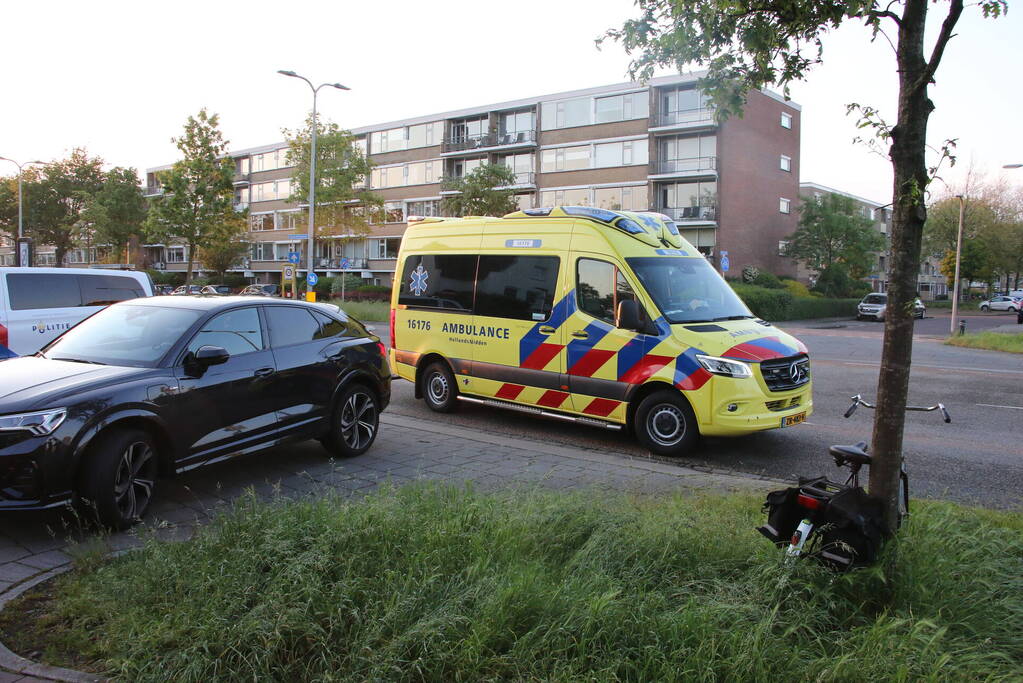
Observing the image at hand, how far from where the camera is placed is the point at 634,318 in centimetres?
711

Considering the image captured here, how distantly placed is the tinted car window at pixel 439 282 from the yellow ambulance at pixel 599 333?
0.08 feet

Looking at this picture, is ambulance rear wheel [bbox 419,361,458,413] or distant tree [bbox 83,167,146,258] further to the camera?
distant tree [bbox 83,167,146,258]

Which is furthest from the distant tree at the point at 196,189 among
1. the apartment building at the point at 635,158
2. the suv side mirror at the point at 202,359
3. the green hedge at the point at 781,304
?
the suv side mirror at the point at 202,359

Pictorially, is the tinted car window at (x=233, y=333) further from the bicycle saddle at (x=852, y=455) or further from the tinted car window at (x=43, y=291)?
the tinted car window at (x=43, y=291)

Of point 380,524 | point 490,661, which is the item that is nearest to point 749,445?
point 380,524

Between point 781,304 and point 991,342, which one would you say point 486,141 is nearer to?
point 781,304

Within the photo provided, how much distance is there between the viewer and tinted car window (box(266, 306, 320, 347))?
6.25 m

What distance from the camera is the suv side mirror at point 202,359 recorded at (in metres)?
5.19

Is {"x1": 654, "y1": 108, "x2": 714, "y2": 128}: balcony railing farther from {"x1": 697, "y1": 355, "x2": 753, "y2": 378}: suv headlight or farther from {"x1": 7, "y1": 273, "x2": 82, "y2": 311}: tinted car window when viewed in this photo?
{"x1": 697, "y1": 355, "x2": 753, "y2": 378}: suv headlight

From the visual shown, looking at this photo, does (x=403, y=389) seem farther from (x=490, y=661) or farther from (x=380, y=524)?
(x=490, y=661)

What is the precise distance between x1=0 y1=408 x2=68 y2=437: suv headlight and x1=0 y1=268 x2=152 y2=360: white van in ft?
17.4

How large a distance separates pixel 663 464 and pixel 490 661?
4.46 metres

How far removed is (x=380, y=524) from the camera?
3764 mm

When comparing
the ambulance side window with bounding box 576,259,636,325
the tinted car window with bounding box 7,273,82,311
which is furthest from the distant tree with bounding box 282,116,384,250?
the ambulance side window with bounding box 576,259,636,325
